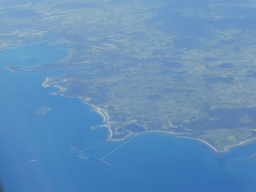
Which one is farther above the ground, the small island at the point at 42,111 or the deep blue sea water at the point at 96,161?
the small island at the point at 42,111

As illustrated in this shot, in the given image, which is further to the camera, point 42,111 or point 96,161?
point 42,111

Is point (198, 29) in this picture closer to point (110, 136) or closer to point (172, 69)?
point (172, 69)

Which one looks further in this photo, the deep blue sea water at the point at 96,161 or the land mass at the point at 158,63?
the land mass at the point at 158,63

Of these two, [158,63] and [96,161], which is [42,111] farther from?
[158,63]

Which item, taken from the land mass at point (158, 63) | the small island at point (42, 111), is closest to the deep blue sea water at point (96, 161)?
the small island at point (42, 111)

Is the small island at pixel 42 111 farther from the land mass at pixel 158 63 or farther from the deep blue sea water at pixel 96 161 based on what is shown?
the land mass at pixel 158 63

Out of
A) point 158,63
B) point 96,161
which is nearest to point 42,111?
point 96,161

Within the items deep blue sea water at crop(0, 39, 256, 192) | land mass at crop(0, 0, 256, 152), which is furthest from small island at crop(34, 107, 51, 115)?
land mass at crop(0, 0, 256, 152)

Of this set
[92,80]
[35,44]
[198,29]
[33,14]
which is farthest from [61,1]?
[92,80]

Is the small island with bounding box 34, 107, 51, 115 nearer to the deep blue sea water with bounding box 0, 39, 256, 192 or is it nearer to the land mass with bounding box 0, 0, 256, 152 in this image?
the deep blue sea water with bounding box 0, 39, 256, 192
